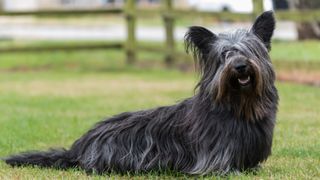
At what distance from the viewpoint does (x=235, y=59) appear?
20.6 feet

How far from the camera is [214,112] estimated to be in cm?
667

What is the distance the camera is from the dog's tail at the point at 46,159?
7.33 m

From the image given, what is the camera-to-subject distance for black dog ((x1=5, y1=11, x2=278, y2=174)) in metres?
6.42

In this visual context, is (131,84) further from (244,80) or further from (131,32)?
(244,80)

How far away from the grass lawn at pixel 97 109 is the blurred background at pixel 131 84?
11mm

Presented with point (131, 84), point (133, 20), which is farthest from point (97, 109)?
point (133, 20)

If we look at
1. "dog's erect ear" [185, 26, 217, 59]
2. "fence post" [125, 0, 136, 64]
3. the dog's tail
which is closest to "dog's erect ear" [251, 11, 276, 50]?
"dog's erect ear" [185, 26, 217, 59]

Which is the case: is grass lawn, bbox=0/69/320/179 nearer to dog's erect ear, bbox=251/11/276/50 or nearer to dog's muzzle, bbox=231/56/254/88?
dog's muzzle, bbox=231/56/254/88

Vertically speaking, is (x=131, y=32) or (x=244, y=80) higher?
(x=244, y=80)

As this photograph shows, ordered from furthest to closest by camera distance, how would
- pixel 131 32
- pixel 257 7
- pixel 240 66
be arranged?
1. pixel 131 32
2. pixel 257 7
3. pixel 240 66

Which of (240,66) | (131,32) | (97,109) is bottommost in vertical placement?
(97,109)

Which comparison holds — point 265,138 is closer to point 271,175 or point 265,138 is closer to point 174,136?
point 271,175

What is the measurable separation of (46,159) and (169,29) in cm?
1348

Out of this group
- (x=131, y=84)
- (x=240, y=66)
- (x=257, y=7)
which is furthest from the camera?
(x=131, y=84)
